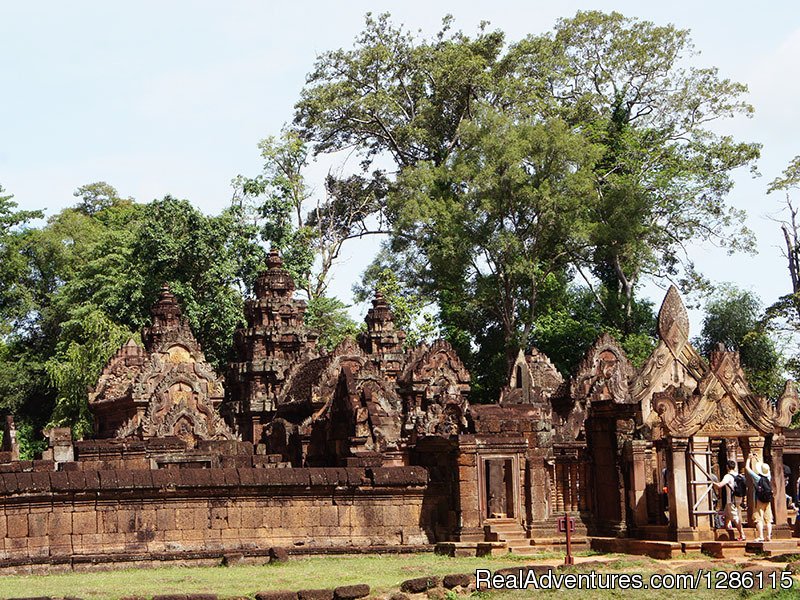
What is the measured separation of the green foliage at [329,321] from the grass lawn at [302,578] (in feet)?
94.3

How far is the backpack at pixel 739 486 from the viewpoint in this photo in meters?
19.8

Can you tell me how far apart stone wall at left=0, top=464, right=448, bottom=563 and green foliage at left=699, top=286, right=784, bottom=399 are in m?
22.8

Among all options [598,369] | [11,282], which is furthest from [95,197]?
[598,369]

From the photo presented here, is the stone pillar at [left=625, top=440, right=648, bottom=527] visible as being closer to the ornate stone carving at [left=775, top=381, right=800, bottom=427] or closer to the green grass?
the ornate stone carving at [left=775, top=381, right=800, bottom=427]

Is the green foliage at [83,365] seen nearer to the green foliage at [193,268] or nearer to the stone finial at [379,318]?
the green foliage at [193,268]

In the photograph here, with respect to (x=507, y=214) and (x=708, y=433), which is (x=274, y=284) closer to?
(x=507, y=214)

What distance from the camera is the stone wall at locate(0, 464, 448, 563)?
18.4 metres

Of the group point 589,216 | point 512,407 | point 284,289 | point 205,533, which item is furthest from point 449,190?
point 205,533

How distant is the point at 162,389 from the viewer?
1335 inches

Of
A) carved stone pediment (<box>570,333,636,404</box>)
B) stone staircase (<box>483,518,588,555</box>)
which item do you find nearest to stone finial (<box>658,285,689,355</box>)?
carved stone pediment (<box>570,333,636,404</box>)

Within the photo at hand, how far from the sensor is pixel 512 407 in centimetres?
2180

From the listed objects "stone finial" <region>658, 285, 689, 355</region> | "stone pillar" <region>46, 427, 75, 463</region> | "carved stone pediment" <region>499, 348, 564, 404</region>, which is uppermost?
"stone finial" <region>658, 285, 689, 355</region>

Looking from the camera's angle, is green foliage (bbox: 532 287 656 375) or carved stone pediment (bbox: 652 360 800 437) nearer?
carved stone pediment (bbox: 652 360 800 437)

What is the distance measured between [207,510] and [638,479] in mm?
6860
